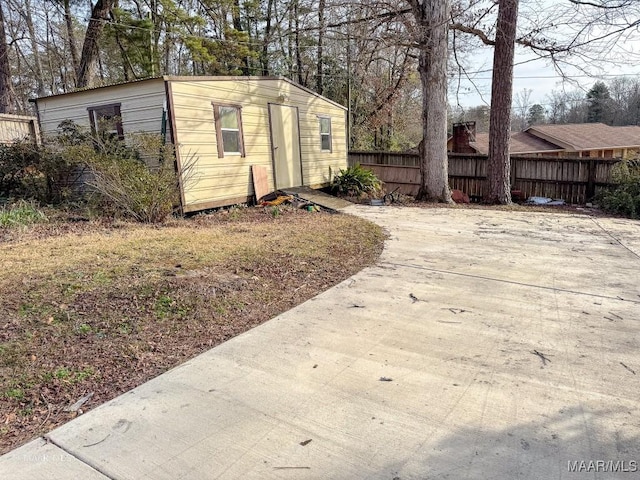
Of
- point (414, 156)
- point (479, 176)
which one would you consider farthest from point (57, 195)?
point (479, 176)

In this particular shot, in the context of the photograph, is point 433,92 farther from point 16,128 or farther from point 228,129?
point 16,128

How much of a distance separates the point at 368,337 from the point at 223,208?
6.79m

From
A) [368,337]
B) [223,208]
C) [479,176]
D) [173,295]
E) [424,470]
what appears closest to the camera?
[424,470]

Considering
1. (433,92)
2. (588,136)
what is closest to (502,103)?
(433,92)

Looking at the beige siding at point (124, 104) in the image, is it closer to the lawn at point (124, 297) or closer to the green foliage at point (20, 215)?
the green foliage at point (20, 215)

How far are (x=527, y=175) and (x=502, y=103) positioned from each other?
262 cm

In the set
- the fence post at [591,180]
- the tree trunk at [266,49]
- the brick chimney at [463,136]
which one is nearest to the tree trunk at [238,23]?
the tree trunk at [266,49]

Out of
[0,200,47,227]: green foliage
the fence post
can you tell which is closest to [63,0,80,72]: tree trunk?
[0,200,47,227]: green foliage

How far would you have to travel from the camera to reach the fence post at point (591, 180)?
11.5 m

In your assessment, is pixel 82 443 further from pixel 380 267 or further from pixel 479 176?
pixel 479 176

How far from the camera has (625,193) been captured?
965 centimetres

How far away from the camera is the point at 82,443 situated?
6.96 feet

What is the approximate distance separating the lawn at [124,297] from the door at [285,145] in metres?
4.17

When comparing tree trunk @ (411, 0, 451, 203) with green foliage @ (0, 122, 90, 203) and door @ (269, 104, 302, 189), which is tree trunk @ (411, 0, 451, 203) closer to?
door @ (269, 104, 302, 189)
